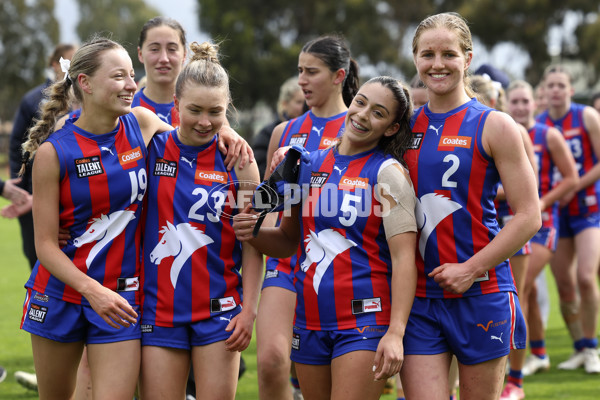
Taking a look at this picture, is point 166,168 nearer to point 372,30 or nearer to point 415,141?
point 415,141

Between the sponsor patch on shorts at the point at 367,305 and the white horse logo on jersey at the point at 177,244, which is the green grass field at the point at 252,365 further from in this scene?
the sponsor patch on shorts at the point at 367,305

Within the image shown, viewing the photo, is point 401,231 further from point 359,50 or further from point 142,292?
point 359,50

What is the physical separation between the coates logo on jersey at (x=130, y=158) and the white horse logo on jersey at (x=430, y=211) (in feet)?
4.55

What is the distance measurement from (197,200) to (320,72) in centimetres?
167

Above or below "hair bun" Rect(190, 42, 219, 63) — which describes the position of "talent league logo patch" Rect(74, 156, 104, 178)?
below

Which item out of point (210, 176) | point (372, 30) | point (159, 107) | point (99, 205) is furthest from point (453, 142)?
point (372, 30)

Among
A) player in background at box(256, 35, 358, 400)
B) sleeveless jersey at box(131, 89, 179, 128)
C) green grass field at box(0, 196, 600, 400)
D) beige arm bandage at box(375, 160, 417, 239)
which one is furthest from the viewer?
green grass field at box(0, 196, 600, 400)

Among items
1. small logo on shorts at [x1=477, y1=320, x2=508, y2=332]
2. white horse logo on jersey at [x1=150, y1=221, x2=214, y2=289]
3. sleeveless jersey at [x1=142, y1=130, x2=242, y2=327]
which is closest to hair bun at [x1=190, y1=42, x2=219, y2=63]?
sleeveless jersey at [x1=142, y1=130, x2=242, y2=327]

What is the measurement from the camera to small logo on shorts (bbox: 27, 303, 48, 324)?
144 inches

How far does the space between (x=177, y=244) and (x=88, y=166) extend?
1.86ft

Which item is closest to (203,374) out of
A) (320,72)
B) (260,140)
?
(320,72)

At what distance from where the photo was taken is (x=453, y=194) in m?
3.48

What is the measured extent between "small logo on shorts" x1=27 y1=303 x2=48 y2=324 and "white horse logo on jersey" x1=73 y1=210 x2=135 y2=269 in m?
0.32

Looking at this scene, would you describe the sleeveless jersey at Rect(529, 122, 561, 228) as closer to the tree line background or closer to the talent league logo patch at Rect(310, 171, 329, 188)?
the talent league logo patch at Rect(310, 171, 329, 188)
